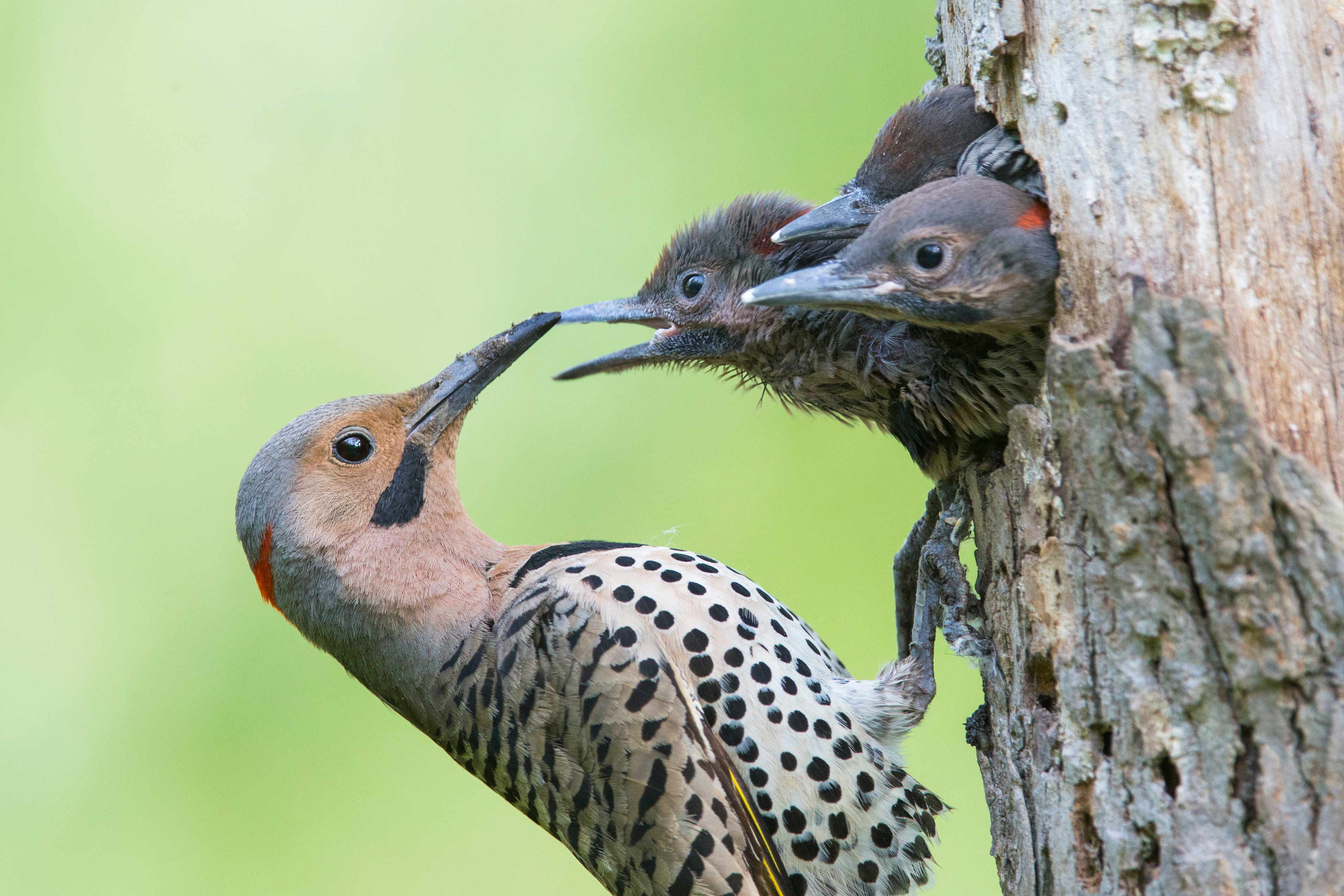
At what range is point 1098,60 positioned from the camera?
198cm

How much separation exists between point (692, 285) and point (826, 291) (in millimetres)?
905

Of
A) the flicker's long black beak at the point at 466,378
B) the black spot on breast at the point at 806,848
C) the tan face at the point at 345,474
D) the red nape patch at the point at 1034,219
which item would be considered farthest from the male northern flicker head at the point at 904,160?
the black spot on breast at the point at 806,848

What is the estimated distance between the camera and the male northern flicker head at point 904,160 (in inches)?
94.5

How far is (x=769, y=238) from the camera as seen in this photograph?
2.91 meters

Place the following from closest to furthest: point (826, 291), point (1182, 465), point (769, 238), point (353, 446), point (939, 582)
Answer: point (1182, 465)
point (826, 291)
point (939, 582)
point (769, 238)
point (353, 446)

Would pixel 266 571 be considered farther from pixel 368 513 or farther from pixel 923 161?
pixel 923 161

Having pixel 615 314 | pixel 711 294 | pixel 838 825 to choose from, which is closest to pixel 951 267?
pixel 711 294

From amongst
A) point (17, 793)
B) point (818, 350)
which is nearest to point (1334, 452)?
point (818, 350)

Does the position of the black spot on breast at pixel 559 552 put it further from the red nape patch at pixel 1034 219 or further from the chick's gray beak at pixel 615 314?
the red nape patch at pixel 1034 219

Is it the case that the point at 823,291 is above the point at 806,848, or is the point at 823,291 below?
above

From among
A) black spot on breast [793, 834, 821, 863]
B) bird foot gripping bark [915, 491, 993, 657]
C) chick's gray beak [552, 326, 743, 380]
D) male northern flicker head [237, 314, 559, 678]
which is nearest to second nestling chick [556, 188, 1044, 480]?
chick's gray beak [552, 326, 743, 380]

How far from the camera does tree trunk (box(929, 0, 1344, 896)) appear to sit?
1.65 meters

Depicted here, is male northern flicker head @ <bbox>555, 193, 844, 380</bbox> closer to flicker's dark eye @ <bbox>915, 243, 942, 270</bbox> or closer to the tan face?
the tan face

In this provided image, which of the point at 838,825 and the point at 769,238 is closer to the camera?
the point at 838,825
